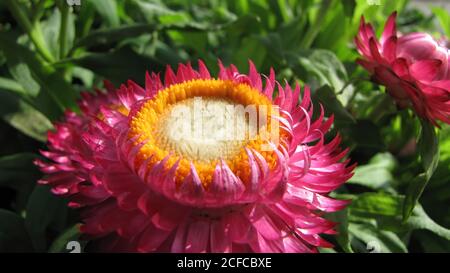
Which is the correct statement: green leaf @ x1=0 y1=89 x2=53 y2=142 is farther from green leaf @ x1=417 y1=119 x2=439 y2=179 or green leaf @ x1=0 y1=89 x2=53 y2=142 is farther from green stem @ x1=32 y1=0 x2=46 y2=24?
green leaf @ x1=417 y1=119 x2=439 y2=179

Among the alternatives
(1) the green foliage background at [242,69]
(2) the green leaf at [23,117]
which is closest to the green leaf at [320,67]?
(1) the green foliage background at [242,69]

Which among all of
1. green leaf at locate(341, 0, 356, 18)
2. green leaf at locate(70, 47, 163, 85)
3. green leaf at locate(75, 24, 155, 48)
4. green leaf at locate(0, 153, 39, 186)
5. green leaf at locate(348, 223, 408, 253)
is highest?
green leaf at locate(341, 0, 356, 18)

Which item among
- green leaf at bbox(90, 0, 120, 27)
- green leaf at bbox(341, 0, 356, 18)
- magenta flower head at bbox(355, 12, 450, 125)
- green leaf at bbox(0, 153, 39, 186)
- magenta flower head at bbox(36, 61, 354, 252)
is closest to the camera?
magenta flower head at bbox(36, 61, 354, 252)

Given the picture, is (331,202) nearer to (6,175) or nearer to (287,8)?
(6,175)

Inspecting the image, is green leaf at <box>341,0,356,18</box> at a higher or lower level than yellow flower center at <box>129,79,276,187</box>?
higher

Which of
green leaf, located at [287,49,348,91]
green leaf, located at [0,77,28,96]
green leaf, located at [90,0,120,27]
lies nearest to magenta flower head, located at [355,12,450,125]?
green leaf, located at [287,49,348,91]

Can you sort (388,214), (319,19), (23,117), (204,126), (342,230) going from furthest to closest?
(319,19)
(23,117)
(388,214)
(342,230)
(204,126)

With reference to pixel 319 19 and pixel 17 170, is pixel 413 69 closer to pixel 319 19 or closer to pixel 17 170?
pixel 319 19

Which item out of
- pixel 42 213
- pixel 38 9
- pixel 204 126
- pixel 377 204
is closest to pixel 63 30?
pixel 38 9
